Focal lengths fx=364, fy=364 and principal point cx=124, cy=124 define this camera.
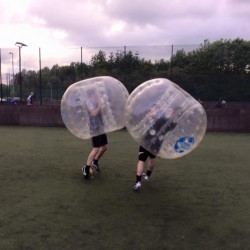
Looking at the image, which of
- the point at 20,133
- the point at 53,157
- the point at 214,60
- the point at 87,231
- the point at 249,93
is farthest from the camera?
the point at 214,60

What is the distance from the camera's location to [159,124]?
15.2 ft

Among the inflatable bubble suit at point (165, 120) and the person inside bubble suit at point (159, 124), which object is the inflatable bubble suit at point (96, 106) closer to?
the inflatable bubble suit at point (165, 120)

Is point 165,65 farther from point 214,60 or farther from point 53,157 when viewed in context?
point 53,157

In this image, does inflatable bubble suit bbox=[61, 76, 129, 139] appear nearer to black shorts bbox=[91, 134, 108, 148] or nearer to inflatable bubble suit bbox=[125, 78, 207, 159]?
black shorts bbox=[91, 134, 108, 148]

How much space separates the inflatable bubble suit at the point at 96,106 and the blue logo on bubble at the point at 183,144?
1193 mm

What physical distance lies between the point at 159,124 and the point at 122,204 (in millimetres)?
1186

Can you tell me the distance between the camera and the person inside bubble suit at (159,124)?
4.62 metres

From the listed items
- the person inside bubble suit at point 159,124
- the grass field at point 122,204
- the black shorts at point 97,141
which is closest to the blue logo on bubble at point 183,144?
A: the person inside bubble suit at point 159,124

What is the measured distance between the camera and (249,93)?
19.3 meters

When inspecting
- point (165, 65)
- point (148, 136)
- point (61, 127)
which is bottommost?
point (61, 127)

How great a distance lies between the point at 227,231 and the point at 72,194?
7.49 feet

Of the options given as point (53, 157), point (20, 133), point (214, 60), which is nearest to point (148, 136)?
point (53, 157)

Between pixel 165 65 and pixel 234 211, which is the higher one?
pixel 165 65

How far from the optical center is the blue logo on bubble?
15.5 ft
